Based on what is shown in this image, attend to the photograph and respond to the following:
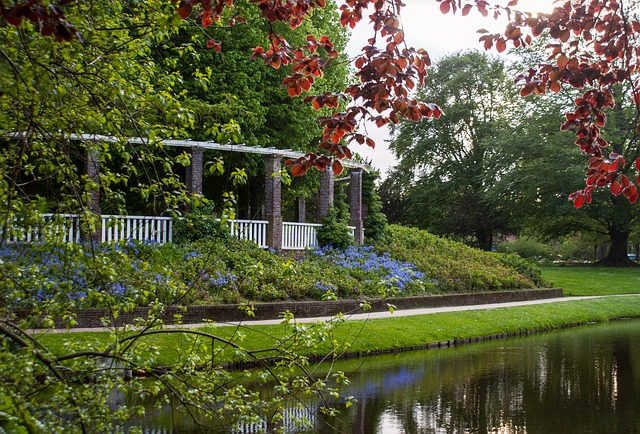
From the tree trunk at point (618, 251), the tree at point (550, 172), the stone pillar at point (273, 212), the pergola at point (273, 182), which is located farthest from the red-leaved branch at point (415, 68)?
the tree trunk at point (618, 251)

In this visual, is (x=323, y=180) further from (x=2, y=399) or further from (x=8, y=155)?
(x=2, y=399)

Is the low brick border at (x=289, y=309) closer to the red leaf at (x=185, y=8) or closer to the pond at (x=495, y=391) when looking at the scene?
the pond at (x=495, y=391)

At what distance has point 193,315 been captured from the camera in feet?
44.1

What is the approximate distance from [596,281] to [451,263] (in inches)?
439

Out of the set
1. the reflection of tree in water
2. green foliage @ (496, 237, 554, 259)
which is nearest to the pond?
the reflection of tree in water

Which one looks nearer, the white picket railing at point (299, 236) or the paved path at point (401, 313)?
the paved path at point (401, 313)

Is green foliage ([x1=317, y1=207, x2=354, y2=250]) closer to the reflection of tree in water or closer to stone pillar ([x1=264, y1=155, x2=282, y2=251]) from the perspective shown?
stone pillar ([x1=264, y1=155, x2=282, y2=251])

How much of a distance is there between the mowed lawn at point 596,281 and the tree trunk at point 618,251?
3.44 meters

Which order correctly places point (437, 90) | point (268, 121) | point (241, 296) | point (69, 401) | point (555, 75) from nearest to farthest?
1. point (555, 75)
2. point (69, 401)
3. point (241, 296)
4. point (268, 121)
5. point (437, 90)

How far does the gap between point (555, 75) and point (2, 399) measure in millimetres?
3264

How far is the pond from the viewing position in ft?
26.7

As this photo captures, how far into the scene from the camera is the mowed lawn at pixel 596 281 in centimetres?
2753

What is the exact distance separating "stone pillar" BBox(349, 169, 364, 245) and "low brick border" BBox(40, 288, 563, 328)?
4152mm

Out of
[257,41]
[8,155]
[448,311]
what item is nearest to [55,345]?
[8,155]
